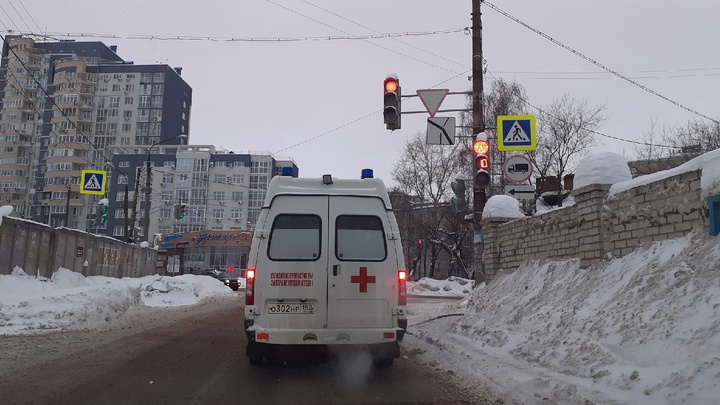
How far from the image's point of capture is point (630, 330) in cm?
560

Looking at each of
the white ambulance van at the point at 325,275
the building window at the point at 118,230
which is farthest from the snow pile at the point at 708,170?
the building window at the point at 118,230

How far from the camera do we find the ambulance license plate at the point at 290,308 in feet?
21.4

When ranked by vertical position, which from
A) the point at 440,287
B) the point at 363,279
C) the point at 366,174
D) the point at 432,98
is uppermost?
the point at 432,98

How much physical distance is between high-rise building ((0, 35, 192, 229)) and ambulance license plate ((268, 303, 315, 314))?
9376 cm

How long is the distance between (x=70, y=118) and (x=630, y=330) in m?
103

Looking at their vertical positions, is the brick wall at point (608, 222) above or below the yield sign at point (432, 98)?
below

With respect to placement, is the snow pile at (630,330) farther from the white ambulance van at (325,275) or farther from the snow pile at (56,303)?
the snow pile at (56,303)

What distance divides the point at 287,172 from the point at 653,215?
4.94m

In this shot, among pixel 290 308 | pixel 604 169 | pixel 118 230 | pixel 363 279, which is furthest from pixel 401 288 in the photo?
pixel 118 230

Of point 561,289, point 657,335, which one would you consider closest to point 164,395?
point 657,335

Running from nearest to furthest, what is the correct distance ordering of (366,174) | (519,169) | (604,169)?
1. (366,174)
2. (604,169)
3. (519,169)

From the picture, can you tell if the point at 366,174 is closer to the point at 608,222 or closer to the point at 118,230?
the point at 608,222

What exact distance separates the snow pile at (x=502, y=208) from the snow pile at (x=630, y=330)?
4.19 meters

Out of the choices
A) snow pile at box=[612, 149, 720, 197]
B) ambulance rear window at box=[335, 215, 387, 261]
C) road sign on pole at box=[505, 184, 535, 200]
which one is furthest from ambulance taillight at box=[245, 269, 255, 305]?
road sign on pole at box=[505, 184, 535, 200]
